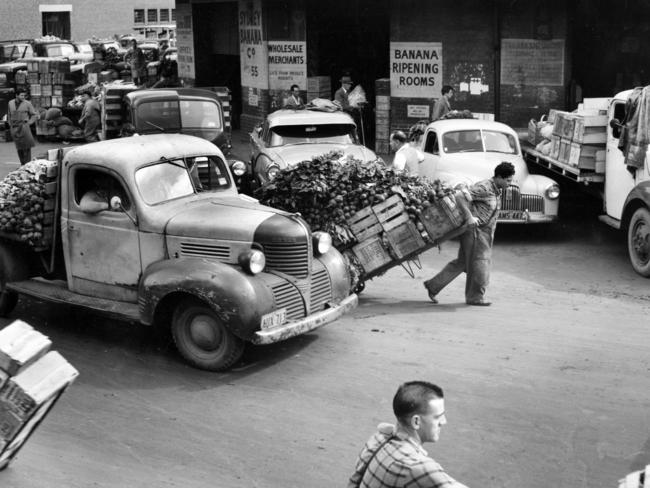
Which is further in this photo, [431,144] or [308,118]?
[308,118]

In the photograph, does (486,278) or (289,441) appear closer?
(289,441)

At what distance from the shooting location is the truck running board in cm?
955

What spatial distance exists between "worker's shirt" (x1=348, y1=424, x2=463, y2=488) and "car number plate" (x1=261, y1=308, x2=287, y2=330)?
4.14 m

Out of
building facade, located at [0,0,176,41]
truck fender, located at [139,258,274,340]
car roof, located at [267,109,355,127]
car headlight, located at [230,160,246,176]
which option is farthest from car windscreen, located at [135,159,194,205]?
building facade, located at [0,0,176,41]

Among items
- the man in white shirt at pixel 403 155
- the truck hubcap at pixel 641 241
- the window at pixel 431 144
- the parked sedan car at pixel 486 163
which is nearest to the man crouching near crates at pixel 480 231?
the man in white shirt at pixel 403 155

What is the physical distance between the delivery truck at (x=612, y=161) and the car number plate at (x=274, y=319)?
590cm

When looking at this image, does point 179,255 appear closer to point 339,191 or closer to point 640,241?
point 339,191

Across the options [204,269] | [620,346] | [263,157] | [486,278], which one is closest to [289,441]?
[204,269]

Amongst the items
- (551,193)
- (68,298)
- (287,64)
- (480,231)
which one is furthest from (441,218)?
(287,64)

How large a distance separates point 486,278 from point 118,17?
4603 centimetres

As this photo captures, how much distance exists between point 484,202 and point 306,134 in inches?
237

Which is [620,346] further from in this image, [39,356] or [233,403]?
[39,356]

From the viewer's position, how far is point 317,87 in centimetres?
2459

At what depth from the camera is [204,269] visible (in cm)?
881
